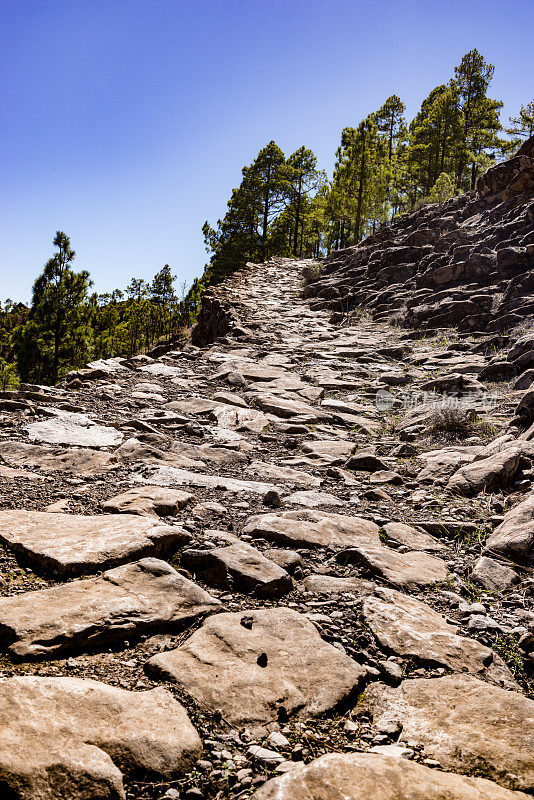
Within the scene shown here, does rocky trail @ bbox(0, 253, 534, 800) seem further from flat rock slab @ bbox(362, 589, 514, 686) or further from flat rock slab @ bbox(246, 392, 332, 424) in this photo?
flat rock slab @ bbox(246, 392, 332, 424)

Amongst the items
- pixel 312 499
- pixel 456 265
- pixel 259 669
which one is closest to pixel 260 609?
pixel 259 669

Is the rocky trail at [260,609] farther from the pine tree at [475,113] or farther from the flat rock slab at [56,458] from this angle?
the pine tree at [475,113]

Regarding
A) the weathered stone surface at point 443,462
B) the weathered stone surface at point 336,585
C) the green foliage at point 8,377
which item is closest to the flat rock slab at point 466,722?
the weathered stone surface at point 336,585

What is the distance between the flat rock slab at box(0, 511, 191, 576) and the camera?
3.04m

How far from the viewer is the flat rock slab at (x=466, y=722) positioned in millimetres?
1871

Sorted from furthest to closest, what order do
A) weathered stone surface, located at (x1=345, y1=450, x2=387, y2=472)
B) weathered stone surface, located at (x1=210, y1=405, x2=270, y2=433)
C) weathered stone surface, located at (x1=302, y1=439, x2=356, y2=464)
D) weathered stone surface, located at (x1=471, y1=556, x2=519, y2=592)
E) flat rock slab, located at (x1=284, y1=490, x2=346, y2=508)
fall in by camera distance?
weathered stone surface, located at (x1=210, y1=405, x2=270, y2=433), weathered stone surface, located at (x1=302, y1=439, x2=356, y2=464), weathered stone surface, located at (x1=345, y1=450, x2=387, y2=472), flat rock slab, located at (x1=284, y1=490, x2=346, y2=508), weathered stone surface, located at (x1=471, y1=556, x2=519, y2=592)

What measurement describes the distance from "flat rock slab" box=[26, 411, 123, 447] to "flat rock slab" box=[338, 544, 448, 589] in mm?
3589

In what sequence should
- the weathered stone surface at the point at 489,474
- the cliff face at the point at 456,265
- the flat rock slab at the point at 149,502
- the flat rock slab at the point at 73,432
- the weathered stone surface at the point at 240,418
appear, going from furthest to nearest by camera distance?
the cliff face at the point at 456,265, the weathered stone surface at the point at 240,418, the flat rock slab at the point at 73,432, the weathered stone surface at the point at 489,474, the flat rock slab at the point at 149,502

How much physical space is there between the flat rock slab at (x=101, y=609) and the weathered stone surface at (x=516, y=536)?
249 centimetres

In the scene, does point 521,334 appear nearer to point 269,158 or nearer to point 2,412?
point 2,412

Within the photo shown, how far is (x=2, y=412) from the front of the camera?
6562 mm

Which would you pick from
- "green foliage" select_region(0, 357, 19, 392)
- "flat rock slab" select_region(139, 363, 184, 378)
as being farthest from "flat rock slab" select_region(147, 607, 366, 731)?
"green foliage" select_region(0, 357, 19, 392)

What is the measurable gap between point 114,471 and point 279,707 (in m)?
3.51

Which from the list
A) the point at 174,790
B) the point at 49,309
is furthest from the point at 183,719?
the point at 49,309
